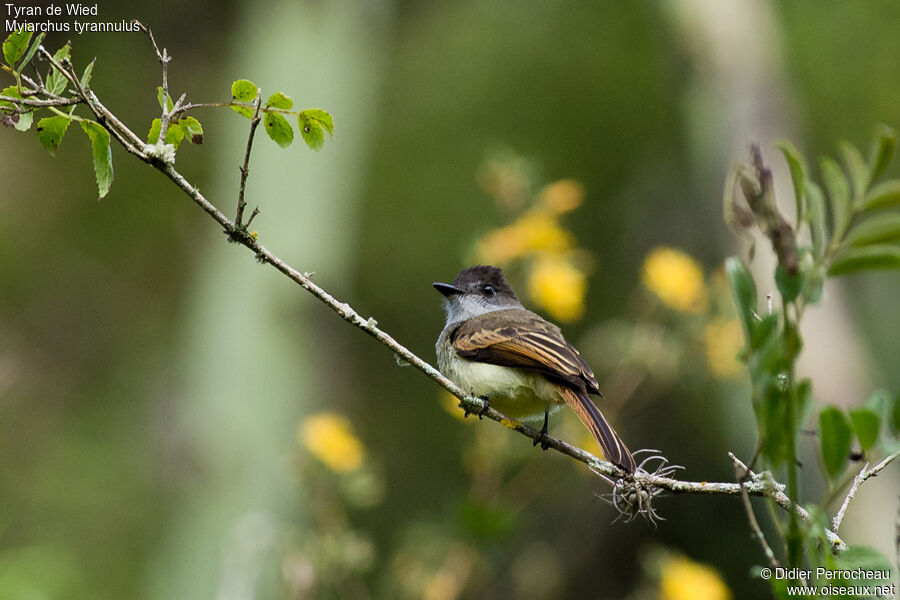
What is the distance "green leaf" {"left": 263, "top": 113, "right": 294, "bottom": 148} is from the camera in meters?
1.80

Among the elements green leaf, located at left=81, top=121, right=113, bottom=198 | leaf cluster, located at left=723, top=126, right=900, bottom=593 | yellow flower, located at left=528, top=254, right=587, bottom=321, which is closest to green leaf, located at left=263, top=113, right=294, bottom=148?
green leaf, located at left=81, top=121, right=113, bottom=198

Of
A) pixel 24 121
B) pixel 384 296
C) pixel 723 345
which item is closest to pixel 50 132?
pixel 24 121

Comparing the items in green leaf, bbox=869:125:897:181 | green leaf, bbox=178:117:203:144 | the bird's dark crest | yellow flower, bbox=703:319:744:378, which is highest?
the bird's dark crest

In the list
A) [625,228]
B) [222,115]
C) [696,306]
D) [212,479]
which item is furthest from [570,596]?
[222,115]

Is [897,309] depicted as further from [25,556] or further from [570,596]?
[25,556]

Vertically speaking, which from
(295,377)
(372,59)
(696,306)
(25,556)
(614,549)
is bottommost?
(25,556)

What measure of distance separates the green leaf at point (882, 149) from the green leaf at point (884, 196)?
2cm

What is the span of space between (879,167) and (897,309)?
1013 cm

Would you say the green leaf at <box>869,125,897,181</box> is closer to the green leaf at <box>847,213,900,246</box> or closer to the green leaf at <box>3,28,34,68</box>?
the green leaf at <box>847,213,900,246</box>

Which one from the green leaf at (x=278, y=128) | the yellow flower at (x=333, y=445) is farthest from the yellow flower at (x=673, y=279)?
the green leaf at (x=278, y=128)

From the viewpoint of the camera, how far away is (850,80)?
33.1 ft

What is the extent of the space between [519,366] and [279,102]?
5.66 feet

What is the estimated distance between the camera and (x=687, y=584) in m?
3.43

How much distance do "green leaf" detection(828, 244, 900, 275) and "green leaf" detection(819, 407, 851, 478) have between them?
0.61ft
